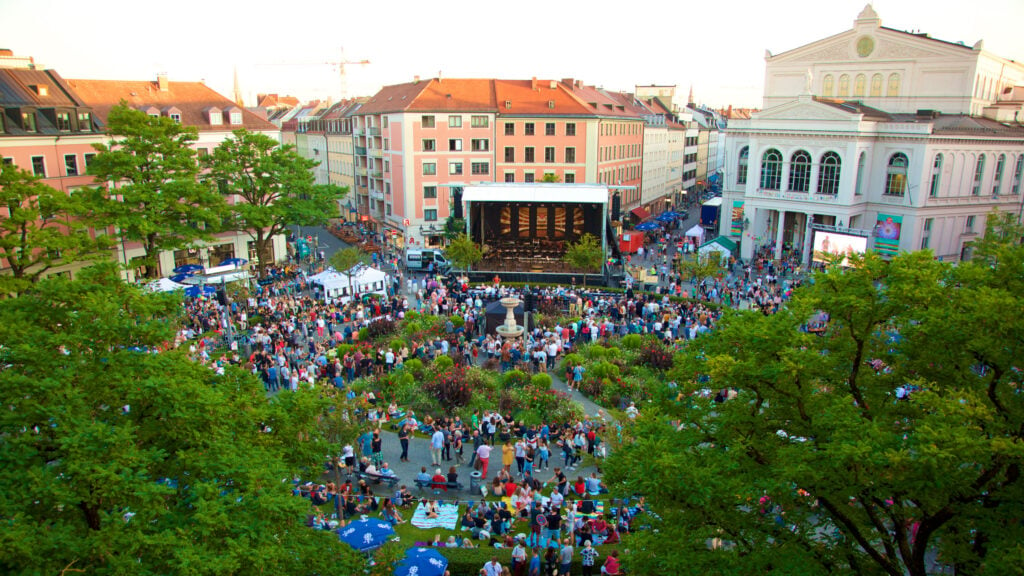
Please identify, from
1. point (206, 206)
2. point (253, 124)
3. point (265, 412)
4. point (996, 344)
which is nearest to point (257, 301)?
point (206, 206)

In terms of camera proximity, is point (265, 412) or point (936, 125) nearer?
point (265, 412)

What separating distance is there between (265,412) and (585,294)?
26.3 m

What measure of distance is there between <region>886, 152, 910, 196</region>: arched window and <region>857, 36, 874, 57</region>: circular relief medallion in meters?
12.1

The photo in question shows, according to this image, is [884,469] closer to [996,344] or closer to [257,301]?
[996,344]

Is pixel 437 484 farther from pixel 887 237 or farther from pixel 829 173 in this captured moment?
pixel 829 173

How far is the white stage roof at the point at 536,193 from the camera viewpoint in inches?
1661

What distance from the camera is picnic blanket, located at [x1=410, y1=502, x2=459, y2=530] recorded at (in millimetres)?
16219

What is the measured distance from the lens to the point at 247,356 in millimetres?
26562

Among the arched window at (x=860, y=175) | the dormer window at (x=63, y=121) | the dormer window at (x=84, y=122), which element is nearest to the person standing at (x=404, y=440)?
the dormer window at (x=63, y=121)

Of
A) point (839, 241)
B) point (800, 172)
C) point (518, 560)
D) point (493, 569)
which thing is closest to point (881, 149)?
point (800, 172)

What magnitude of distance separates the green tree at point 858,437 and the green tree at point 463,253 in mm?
29709

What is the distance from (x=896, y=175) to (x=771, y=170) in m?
8.07

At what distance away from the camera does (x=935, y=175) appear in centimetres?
4525

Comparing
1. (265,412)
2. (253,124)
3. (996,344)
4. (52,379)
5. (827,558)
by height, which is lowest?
(827,558)
